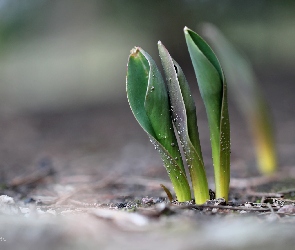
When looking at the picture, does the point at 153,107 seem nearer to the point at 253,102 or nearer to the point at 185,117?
the point at 185,117

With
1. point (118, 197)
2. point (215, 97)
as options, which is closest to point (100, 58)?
point (118, 197)

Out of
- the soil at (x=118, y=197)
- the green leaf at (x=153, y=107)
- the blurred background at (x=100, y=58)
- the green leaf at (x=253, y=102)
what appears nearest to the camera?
the soil at (x=118, y=197)

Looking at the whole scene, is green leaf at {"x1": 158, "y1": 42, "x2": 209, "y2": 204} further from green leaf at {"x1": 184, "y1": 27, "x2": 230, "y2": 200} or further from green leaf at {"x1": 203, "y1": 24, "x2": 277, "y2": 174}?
green leaf at {"x1": 203, "y1": 24, "x2": 277, "y2": 174}

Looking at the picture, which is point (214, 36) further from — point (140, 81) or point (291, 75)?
point (291, 75)

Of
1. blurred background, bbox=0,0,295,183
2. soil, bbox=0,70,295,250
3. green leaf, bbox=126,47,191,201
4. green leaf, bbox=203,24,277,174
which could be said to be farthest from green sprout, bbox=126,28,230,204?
blurred background, bbox=0,0,295,183

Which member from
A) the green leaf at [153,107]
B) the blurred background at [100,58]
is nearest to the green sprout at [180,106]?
the green leaf at [153,107]

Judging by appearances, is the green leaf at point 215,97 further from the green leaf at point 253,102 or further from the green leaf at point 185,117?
the green leaf at point 253,102

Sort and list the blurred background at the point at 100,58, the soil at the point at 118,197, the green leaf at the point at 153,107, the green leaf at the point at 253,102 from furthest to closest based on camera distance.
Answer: the blurred background at the point at 100,58 → the green leaf at the point at 253,102 → the green leaf at the point at 153,107 → the soil at the point at 118,197
